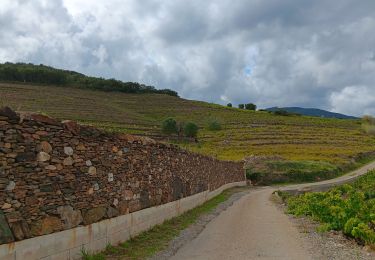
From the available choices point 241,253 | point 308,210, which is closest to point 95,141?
point 241,253

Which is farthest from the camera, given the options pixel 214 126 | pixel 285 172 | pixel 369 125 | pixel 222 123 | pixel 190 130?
pixel 369 125

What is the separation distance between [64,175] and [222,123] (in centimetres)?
9178

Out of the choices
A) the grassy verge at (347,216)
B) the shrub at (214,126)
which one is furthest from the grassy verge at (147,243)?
the shrub at (214,126)

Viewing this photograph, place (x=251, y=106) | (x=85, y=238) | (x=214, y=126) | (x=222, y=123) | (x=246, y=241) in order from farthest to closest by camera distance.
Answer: (x=251, y=106) → (x=222, y=123) → (x=214, y=126) → (x=246, y=241) → (x=85, y=238)

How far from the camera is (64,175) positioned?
8.74m

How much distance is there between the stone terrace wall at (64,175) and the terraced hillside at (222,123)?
39.6 metres

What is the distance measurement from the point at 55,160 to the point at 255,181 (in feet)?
152

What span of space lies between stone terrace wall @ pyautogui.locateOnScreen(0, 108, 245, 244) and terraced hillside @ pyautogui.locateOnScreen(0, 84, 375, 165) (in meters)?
39.6

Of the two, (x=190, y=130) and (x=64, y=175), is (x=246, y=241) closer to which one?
(x=64, y=175)

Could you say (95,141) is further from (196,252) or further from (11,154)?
(196,252)

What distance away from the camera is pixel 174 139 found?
74.4 meters

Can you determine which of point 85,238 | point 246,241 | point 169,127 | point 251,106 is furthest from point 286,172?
point 251,106

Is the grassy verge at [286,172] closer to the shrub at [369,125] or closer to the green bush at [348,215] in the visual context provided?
the green bush at [348,215]

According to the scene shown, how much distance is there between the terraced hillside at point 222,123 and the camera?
66.9 m
